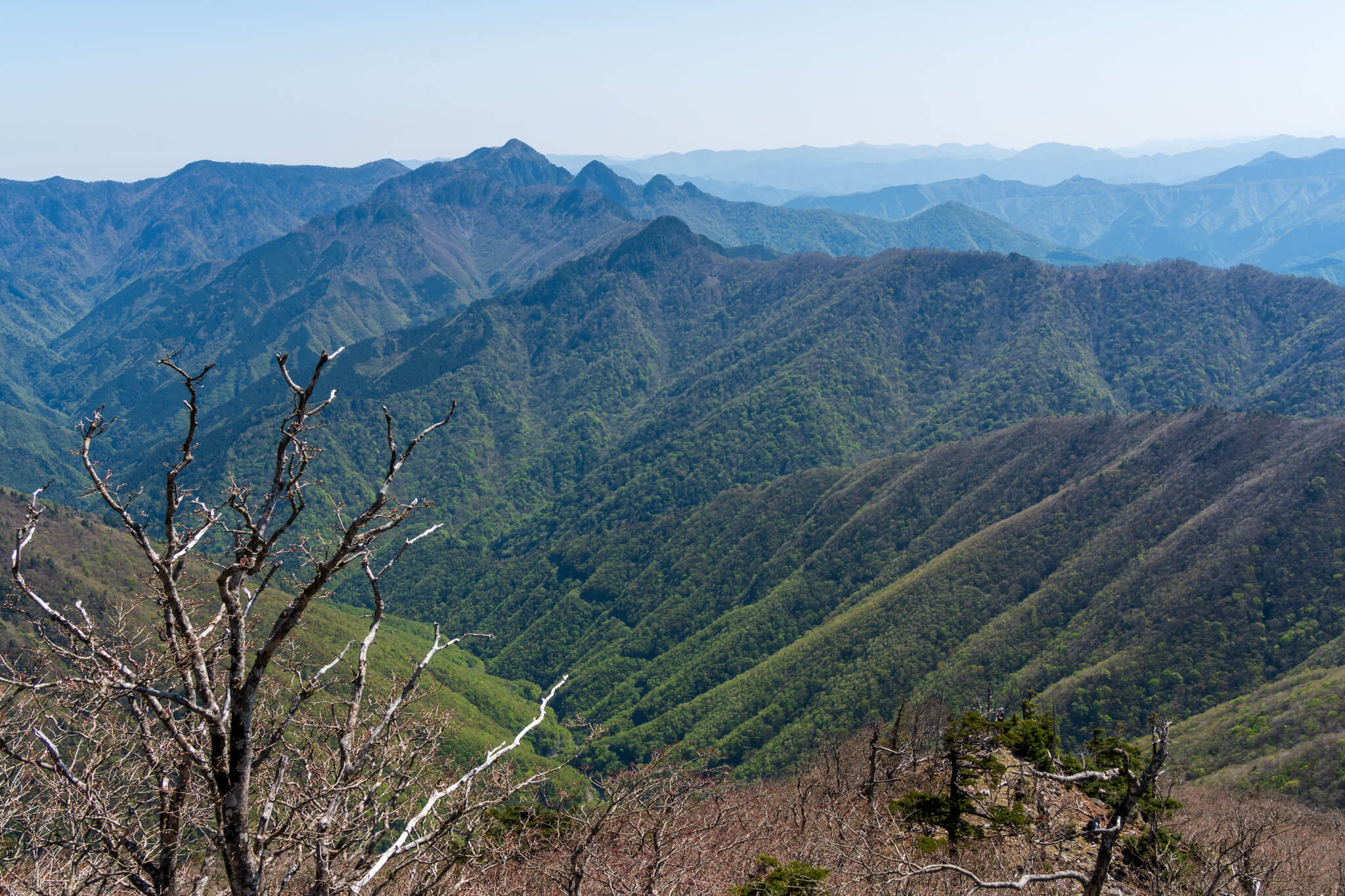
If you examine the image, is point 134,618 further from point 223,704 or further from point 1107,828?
point 1107,828

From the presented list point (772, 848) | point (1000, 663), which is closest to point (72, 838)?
point (772, 848)

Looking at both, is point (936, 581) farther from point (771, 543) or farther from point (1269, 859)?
point (1269, 859)

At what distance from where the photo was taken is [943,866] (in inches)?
471

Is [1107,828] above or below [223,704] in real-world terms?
below

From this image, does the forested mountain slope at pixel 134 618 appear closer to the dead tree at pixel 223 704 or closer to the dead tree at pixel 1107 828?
the dead tree at pixel 223 704

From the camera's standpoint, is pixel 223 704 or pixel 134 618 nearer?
pixel 223 704

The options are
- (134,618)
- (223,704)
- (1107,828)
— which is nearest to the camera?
(223,704)

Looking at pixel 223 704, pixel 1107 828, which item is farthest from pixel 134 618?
pixel 1107 828

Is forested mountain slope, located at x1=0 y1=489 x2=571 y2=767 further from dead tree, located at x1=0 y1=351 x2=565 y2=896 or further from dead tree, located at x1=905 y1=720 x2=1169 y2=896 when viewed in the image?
dead tree, located at x1=905 y1=720 x2=1169 y2=896

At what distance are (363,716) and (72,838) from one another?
18.0ft

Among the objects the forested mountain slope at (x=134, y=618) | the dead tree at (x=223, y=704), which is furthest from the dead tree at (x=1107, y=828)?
the forested mountain slope at (x=134, y=618)

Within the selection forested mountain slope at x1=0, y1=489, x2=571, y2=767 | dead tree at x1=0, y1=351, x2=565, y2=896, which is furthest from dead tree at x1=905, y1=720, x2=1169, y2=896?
forested mountain slope at x1=0, y1=489, x2=571, y2=767

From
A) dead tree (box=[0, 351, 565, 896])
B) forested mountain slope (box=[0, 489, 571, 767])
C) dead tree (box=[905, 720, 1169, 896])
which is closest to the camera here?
dead tree (box=[0, 351, 565, 896])

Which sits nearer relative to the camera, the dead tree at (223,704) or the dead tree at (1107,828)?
the dead tree at (223,704)
